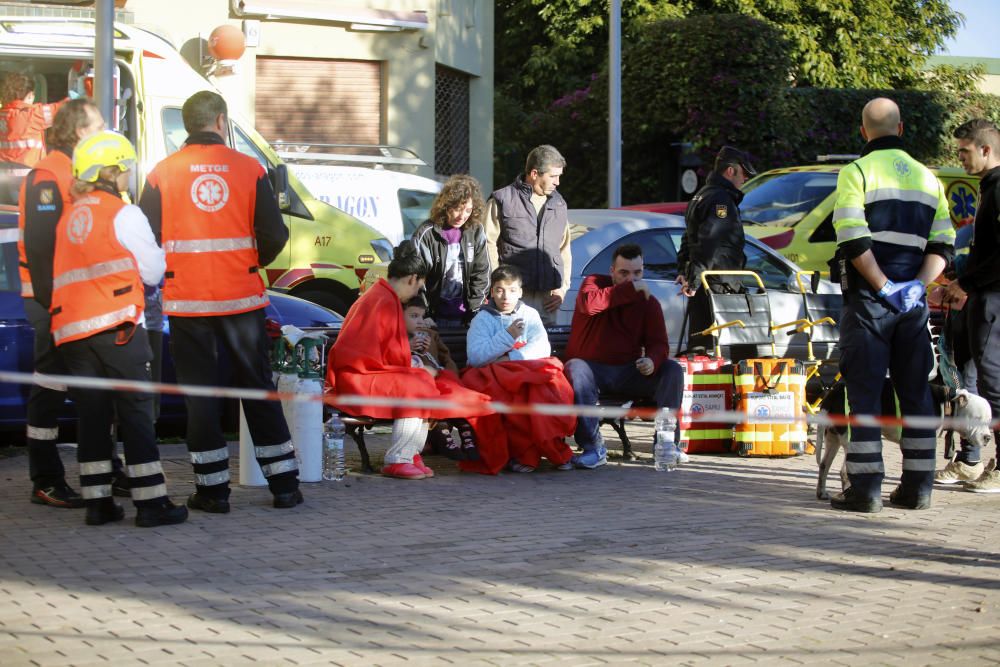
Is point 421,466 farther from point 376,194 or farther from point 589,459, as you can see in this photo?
point 376,194

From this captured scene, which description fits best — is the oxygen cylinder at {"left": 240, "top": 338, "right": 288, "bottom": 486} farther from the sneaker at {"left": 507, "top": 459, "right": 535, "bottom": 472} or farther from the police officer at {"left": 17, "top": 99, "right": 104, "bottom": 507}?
the sneaker at {"left": 507, "top": 459, "right": 535, "bottom": 472}

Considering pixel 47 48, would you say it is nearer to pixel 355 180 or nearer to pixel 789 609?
pixel 355 180

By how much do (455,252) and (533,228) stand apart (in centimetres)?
61

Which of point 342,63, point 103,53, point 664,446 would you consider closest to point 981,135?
point 664,446

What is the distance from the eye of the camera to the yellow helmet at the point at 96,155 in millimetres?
6770

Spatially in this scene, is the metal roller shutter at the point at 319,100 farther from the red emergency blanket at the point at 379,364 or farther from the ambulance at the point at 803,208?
the red emergency blanket at the point at 379,364

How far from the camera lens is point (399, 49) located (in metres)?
21.7

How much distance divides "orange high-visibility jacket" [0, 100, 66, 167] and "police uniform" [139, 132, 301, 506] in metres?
5.34

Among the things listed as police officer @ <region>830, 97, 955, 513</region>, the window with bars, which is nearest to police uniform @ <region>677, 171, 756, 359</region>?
police officer @ <region>830, 97, 955, 513</region>

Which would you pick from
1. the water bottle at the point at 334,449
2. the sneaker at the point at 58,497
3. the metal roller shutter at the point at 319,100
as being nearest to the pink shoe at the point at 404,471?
the water bottle at the point at 334,449

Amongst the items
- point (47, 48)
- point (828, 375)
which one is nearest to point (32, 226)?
point (47, 48)

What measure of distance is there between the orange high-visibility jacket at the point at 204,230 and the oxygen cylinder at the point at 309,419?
3.77 ft

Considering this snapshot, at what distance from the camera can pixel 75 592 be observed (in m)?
5.65

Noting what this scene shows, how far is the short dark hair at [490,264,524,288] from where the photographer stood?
8.80 metres
